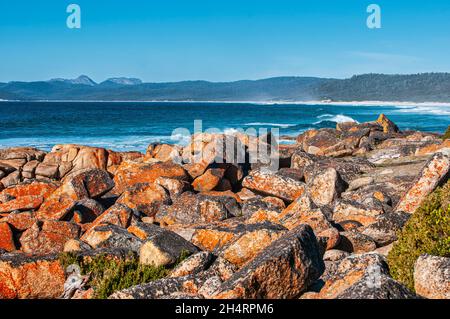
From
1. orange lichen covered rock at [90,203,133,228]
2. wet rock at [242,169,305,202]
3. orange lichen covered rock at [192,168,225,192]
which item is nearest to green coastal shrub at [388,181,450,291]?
orange lichen covered rock at [90,203,133,228]

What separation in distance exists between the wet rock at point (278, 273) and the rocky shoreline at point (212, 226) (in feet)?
0.05

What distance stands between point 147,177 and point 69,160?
18.8 ft

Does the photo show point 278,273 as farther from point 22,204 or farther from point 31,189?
point 31,189

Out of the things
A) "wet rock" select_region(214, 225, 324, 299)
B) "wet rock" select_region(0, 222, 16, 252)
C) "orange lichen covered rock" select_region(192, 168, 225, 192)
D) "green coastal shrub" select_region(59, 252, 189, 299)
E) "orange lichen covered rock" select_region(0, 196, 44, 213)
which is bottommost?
"wet rock" select_region(0, 222, 16, 252)

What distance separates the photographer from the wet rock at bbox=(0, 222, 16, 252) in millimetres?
11125

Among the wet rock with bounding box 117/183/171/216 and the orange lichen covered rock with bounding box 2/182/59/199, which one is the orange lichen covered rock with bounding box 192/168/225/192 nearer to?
the wet rock with bounding box 117/183/171/216

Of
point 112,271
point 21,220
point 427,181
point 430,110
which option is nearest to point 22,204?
point 21,220

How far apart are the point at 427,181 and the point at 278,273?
18.0 feet

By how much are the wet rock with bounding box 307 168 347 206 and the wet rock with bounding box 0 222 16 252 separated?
6574 millimetres

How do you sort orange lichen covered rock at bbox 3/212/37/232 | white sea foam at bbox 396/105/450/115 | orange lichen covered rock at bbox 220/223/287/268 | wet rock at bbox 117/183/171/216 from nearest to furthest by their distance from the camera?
orange lichen covered rock at bbox 220/223/287/268 < orange lichen covered rock at bbox 3/212/37/232 < wet rock at bbox 117/183/171/216 < white sea foam at bbox 396/105/450/115

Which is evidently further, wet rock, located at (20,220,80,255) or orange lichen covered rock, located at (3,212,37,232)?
orange lichen covered rock, located at (3,212,37,232)

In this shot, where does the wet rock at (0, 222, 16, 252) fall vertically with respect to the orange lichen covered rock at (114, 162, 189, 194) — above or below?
below

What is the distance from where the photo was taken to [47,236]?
36.3 ft
